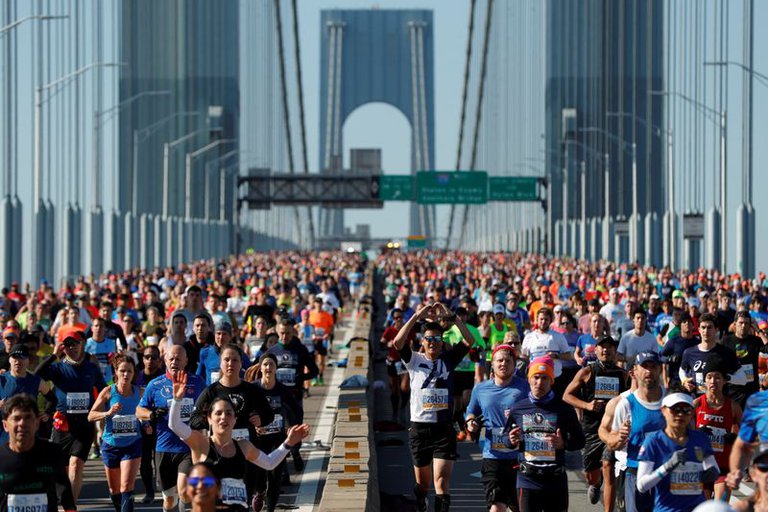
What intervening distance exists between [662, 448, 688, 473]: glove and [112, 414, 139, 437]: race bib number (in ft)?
15.4

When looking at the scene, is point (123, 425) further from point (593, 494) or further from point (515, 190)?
point (515, 190)

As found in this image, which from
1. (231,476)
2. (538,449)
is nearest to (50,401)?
(538,449)

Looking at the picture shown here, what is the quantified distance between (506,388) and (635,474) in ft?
4.05

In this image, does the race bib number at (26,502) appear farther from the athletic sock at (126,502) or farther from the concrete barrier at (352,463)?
the athletic sock at (126,502)

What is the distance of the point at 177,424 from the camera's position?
981 centimetres

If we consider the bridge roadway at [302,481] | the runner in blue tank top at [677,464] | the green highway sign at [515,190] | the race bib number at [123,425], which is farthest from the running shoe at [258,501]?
the green highway sign at [515,190]

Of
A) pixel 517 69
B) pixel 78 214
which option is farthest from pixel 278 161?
pixel 78 214

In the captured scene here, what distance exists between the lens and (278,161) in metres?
162

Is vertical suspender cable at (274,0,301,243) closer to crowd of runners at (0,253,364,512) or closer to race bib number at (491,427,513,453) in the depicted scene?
crowd of runners at (0,253,364,512)

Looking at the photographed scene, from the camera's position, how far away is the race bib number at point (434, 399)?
1291 centimetres

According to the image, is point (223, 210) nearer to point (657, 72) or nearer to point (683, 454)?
point (657, 72)

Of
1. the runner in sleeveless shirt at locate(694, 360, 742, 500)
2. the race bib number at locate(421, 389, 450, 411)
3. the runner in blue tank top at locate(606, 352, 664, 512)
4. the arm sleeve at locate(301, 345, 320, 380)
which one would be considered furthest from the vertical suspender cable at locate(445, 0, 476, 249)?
the runner in blue tank top at locate(606, 352, 664, 512)

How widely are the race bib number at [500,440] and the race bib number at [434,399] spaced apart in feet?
5.94

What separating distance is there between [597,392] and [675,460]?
3.83 m
